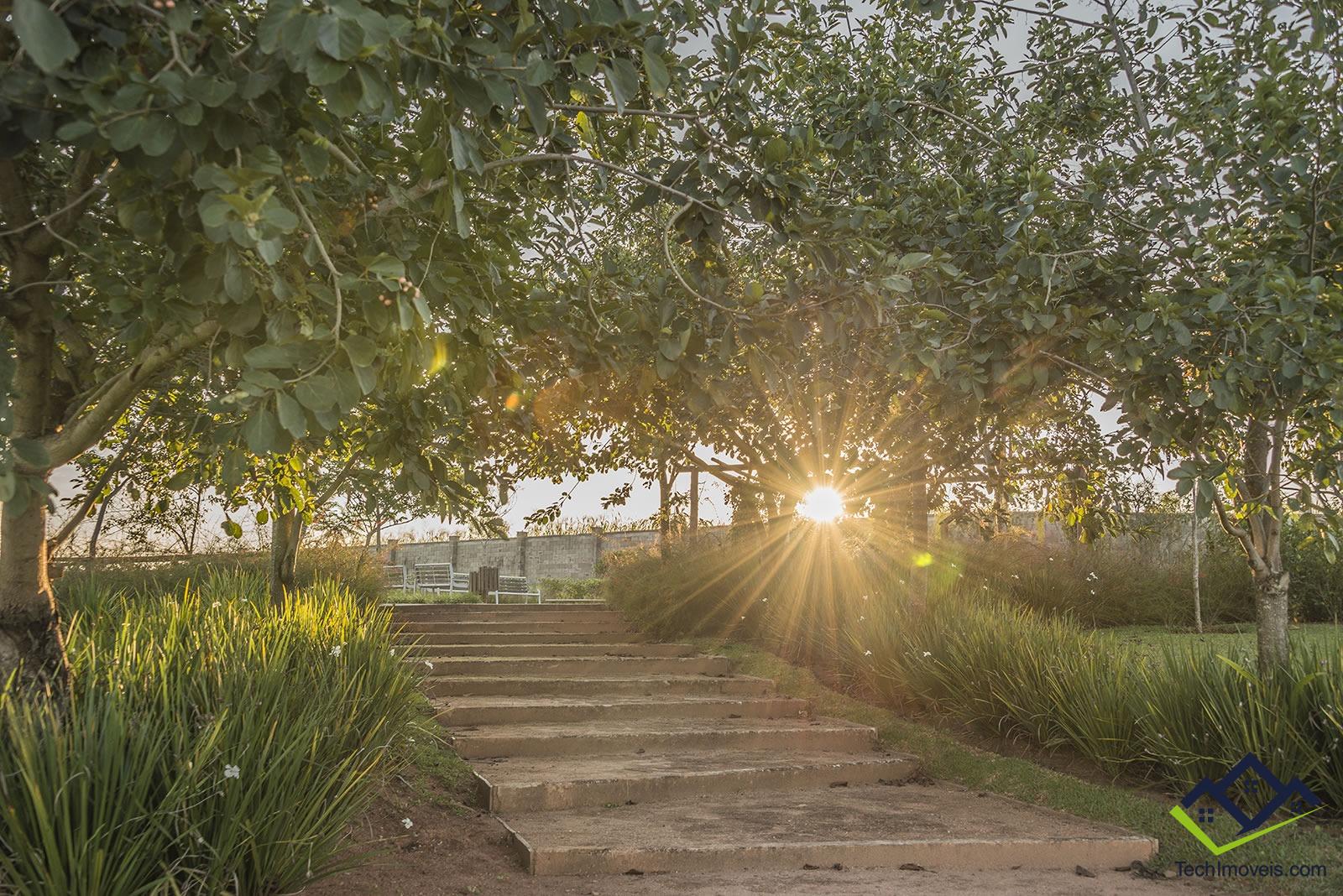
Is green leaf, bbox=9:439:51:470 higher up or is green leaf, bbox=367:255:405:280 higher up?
green leaf, bbox=367:255:405:280

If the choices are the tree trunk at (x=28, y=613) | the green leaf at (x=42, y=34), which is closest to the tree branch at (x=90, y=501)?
the tree trunk at (x=28, y=613)

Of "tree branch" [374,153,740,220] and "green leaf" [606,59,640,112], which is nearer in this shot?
"green leaf" [606,59,640,112]

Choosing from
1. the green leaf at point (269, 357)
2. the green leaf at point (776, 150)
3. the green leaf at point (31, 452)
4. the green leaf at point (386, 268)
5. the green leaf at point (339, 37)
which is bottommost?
the green leaf at point (31, 452)

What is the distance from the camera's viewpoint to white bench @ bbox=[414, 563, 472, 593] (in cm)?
2250

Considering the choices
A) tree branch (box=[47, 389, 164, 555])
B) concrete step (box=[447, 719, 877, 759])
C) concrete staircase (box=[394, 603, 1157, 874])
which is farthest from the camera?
concrete step (box=[447, 719, 877, 759])

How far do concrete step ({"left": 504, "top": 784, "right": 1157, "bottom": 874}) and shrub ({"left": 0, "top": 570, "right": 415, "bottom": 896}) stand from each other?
3.28ft

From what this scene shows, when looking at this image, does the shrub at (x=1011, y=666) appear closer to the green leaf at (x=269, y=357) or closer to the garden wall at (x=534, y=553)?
the green leaf at (x=269, y=357)

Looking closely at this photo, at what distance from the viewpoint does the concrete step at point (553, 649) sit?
9.52 m

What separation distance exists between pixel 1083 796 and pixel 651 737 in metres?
2.80

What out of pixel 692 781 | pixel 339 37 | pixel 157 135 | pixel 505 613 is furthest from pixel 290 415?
pixel 505 613

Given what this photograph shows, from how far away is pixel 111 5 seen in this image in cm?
248

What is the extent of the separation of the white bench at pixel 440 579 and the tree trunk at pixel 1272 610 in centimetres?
1773

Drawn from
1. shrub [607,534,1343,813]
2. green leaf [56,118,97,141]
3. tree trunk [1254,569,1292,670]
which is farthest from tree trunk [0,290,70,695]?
tree trunk [1254,569,1292,670]

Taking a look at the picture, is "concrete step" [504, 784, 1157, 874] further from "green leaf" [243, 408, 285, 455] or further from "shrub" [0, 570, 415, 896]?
"green leaf" [243, 408, 285, 455]
